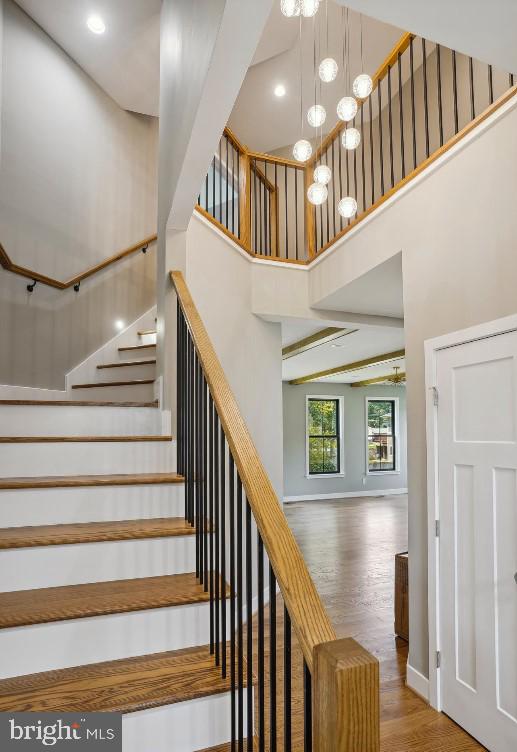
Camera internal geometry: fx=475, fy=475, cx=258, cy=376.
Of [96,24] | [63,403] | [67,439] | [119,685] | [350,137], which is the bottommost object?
[119,685]

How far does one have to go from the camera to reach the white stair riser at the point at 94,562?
180cm

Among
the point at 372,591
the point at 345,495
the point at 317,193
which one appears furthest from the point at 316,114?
the point at 345,495

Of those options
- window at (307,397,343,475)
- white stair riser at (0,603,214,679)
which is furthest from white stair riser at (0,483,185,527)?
window at (307,397,343,475)

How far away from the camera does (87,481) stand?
215 centimetres

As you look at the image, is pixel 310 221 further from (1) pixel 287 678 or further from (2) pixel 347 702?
(2) pixel 347 702

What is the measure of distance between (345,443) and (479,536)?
9.00 meters

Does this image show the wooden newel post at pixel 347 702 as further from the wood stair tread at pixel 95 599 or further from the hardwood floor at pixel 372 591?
the hardwood floor at pixel 372 591

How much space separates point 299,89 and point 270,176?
4.67ft

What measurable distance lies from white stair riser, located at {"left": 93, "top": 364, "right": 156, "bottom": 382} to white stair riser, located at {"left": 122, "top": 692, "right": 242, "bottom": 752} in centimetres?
276

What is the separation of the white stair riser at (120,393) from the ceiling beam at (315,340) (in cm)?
263

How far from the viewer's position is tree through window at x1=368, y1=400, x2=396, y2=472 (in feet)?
38.6

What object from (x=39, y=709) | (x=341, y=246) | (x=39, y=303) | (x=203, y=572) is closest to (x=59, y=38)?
(x=39, y=303)

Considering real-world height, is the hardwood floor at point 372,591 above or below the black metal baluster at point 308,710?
below

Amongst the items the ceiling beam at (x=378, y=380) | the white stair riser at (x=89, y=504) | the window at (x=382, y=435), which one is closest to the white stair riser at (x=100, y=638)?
the white stair riser at (x=89, y=504)
